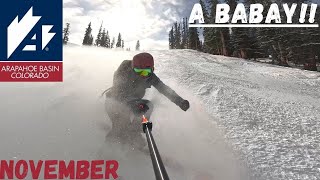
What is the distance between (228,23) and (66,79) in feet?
122

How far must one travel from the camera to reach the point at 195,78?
11.8m

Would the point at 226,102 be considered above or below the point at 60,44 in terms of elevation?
below

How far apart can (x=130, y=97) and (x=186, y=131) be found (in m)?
1.81

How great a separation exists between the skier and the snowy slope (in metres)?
0.31

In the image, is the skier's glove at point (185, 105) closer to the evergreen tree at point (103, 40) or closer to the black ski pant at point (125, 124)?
the black ski pant at point (125, 124)

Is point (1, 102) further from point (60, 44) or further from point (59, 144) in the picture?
point (60, 44)

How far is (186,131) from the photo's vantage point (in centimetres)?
659

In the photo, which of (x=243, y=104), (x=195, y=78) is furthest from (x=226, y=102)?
(x=195, y=78)

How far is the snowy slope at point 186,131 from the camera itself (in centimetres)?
503

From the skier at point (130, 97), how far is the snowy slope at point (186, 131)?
1.03 feet

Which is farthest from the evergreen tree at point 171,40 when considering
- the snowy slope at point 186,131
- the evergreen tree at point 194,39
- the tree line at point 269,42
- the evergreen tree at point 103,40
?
the snowy slope at point 186,131

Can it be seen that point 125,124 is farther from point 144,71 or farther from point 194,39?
point 194,39

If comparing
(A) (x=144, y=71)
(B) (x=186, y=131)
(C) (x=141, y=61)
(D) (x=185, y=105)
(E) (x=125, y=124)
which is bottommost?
(B) (x=186, y=131)

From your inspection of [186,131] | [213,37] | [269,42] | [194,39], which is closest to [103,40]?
[194,39]
